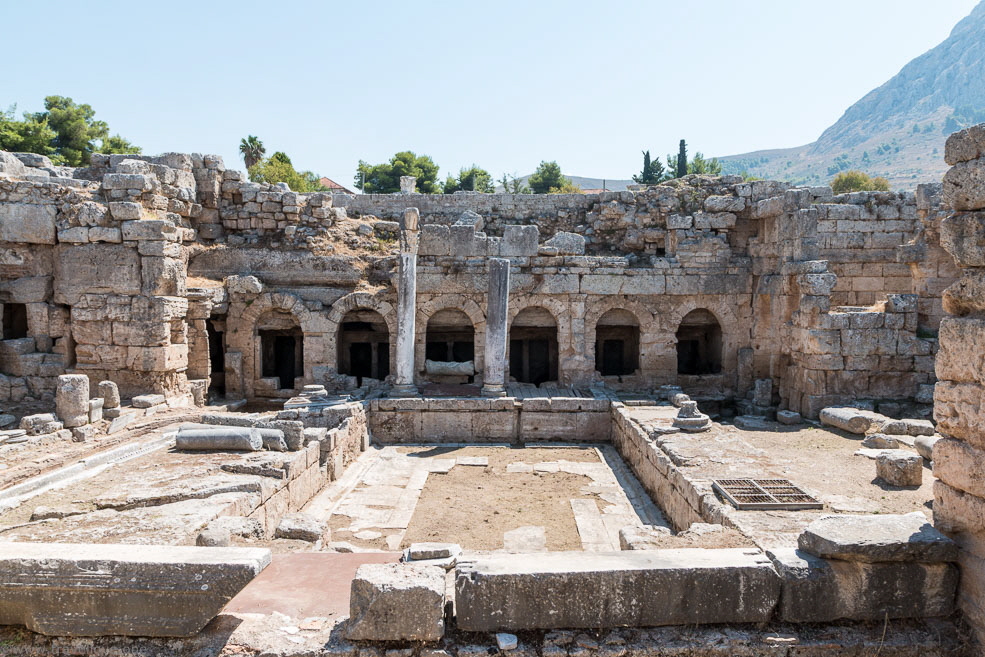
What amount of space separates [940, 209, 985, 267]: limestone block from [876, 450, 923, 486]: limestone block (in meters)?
5.18

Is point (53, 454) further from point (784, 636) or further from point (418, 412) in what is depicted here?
point (784, 636)

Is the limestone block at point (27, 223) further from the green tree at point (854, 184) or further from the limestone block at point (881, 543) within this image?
the green tree at point (854, 184)

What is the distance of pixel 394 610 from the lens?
460 centimetres

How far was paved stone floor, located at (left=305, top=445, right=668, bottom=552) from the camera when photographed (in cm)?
877

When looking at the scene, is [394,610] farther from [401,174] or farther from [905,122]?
[905,122]

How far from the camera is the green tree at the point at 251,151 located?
34.8 metres

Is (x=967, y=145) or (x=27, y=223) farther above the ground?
(x=27, y=223)

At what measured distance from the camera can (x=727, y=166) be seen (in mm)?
149625

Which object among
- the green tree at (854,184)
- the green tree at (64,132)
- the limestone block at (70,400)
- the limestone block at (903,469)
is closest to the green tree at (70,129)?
the green tree at (64,132)

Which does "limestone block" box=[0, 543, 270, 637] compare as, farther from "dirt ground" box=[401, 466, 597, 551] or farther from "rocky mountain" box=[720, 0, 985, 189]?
"rocky mountain" box=[720, 0, 985, 189]

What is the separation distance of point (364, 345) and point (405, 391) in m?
4.30

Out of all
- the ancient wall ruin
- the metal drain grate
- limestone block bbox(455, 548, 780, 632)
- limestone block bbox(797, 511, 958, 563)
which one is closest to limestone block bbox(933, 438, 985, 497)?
limestone block bbox(797, 511, 958, 563)

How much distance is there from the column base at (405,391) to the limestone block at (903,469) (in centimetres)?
949

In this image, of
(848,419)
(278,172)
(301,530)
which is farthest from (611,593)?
(278,172)
